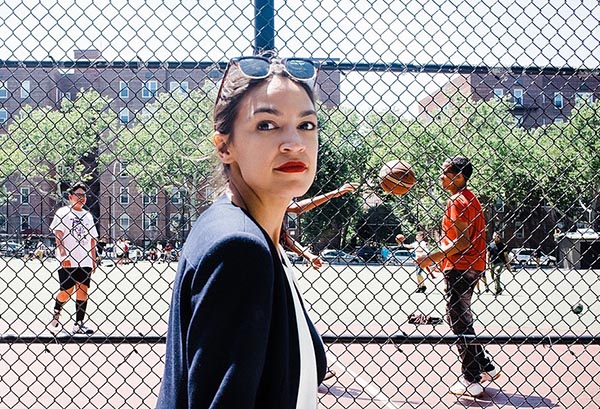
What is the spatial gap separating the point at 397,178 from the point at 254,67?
3338mm

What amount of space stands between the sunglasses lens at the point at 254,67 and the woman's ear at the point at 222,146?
17 cm

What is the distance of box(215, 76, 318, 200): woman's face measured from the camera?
1.56 m

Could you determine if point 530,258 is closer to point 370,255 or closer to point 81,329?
point 81,329

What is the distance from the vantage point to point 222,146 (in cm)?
166

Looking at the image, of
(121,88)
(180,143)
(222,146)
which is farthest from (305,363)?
(121,88)

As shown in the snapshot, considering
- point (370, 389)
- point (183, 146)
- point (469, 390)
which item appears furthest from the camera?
point (370, 389)

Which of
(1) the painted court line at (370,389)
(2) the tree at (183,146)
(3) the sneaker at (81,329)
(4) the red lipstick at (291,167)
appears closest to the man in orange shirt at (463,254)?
(1) the painted court line at (370,389)

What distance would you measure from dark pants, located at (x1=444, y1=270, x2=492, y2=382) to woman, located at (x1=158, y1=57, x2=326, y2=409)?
4.27 m

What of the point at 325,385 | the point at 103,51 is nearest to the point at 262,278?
the point at 103,51

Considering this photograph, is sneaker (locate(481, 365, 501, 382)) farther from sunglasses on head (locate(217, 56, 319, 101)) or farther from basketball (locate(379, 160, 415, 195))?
sunglasses on head (locate(217, 56, 319, 101))

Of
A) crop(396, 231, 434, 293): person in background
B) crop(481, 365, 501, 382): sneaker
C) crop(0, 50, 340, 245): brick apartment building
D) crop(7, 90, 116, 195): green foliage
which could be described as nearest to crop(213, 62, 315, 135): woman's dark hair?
crop(0, 50, 340, 245): brick apartment building

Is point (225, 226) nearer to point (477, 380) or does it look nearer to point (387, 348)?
point (477, 380)

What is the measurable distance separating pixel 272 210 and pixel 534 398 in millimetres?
5404

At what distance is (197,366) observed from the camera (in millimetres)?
1286
